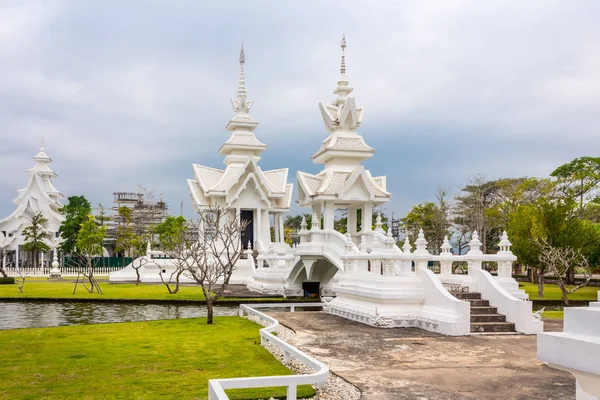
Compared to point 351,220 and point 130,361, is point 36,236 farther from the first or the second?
point 130,361

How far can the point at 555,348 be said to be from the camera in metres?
3.37

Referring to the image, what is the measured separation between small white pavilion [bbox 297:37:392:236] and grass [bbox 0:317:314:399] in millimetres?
12922

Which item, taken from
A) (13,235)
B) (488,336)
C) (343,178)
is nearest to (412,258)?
(488,336)

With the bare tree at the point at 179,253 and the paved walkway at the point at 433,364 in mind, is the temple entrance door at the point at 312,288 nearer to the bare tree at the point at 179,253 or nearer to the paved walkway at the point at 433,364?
the bare tree at the point at 179,253

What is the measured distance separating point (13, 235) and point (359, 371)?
63.5 metres

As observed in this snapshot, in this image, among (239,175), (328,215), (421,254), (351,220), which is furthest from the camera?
(239,175)

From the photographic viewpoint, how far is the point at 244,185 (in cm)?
4081

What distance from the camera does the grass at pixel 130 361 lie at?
8812mm

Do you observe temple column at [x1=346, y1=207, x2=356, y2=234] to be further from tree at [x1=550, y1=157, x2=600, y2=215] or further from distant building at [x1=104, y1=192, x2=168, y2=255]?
distant building at [x1=104, y1=192, x2=168, y2=255]

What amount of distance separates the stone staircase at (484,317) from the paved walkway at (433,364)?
2.13ft

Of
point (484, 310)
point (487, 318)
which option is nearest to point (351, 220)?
point (484, 310)

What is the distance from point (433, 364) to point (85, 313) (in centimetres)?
1612

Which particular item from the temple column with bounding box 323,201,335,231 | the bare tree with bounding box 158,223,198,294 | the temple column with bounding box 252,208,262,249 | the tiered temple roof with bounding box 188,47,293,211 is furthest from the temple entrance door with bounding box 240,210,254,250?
the temple column with bounding box 323,201,335,231

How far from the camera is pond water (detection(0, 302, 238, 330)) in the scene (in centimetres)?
1984
